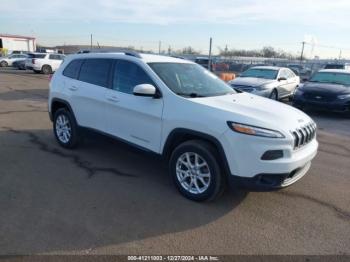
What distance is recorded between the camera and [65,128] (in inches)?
249

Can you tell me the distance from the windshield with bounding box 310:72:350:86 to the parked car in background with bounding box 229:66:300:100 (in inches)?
50.7

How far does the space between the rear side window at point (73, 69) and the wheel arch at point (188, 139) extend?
8.61ft

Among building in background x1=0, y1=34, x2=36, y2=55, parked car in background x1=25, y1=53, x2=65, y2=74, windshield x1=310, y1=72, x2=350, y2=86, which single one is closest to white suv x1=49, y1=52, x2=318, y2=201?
windshield x1=310, y1=72, x2=350, y2=86

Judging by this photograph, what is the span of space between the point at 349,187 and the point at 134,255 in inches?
137

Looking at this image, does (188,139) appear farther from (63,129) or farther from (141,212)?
(63,129)

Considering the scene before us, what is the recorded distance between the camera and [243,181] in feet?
12.5

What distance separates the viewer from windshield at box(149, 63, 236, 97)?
15.2 feet

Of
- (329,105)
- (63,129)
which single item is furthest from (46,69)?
(63,129)

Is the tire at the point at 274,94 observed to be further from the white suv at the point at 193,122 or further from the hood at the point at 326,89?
the white suv at the point at 193,122

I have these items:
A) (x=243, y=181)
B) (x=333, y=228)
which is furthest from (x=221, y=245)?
(x=333, y=228)

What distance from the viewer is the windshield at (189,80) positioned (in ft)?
15.2

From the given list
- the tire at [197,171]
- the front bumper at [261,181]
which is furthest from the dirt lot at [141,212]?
the front bumper at [261,181]

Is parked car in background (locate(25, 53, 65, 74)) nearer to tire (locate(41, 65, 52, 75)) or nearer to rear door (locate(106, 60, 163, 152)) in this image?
tire (locate(41, 65, 52, 75))

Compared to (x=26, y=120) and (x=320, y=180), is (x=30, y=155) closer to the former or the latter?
(x=26, y=120)
